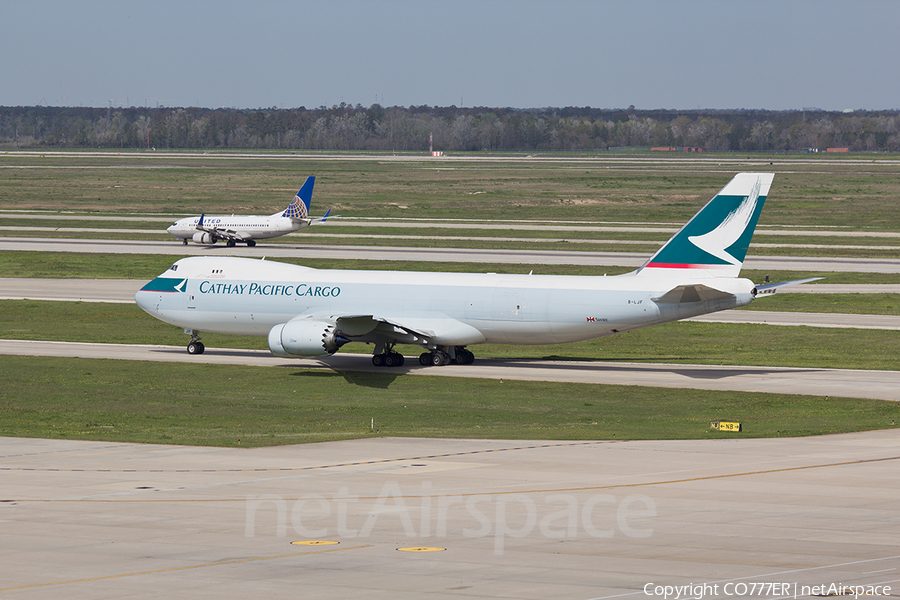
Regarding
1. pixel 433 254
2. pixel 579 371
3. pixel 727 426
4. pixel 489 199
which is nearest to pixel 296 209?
pixel 433 254

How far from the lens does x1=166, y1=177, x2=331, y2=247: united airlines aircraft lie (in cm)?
11100

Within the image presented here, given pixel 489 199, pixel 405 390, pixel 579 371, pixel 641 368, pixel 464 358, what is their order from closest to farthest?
1. pixel 405 390
2. pixel 579 371
3. pixel 641 368
4. pixel 464 358
5. pixel 489 199

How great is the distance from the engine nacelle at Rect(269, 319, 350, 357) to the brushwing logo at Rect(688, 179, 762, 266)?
53.7ft

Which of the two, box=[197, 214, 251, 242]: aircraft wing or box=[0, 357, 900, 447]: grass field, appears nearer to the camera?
box=[0, 357, 900, 447]: grass field

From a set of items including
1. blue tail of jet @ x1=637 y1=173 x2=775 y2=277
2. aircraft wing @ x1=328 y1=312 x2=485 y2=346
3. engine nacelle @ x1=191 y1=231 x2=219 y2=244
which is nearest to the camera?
blue tail of jet @ x1=637 y1=173 x2=775 y2=277

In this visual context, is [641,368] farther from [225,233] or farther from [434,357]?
[225,233]

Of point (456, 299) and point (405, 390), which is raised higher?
point (456, 299)

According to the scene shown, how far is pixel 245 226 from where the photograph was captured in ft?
370

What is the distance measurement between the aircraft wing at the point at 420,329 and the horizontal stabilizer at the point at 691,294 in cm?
883

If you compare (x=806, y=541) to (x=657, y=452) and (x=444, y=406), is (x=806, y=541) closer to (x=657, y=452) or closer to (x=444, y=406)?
(x=657, y=452)

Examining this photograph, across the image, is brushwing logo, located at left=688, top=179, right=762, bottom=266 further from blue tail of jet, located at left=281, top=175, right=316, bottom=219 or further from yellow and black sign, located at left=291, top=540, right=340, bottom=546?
blue tail of jet, located at left=281, top=175, right=316, bottom=219

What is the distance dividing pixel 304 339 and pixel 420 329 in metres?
5.66

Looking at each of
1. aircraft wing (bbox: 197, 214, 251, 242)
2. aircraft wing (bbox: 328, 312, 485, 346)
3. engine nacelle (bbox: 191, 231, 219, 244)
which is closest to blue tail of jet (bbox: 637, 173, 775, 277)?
aircraft wing (bbox: 328, 312, 485, 346)

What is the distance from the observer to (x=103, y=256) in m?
97.7
